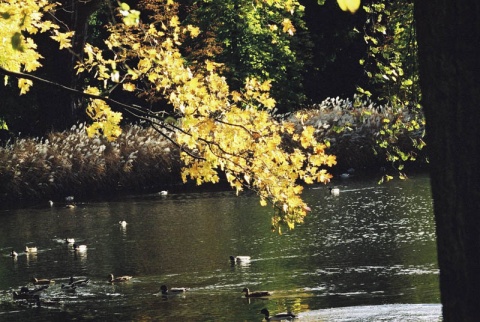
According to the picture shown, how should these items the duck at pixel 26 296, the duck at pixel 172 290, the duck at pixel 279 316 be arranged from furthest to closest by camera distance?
the duck at pixel 26 296, the duck at pixel 172 290, the duck at pixel 279 316

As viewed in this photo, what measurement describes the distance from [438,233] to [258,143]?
18.7 ft

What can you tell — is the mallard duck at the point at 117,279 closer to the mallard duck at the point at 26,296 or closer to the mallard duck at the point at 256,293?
the mallard duck at the point at 26,296

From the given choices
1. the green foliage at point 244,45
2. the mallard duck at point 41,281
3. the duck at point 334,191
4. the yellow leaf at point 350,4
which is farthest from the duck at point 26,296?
the green foliage at point 244,45

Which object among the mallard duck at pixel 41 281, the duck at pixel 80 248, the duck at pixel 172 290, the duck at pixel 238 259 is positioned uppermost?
the duck at pixel 80 248

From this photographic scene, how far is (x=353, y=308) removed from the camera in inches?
483

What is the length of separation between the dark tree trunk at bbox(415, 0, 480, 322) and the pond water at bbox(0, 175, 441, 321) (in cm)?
757

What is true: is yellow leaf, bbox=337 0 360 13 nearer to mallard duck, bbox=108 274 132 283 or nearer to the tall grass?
mallard duck, bbox=108 274 132 283

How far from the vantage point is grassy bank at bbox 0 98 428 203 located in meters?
28.2

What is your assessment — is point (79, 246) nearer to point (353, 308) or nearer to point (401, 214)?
point (401, 214)

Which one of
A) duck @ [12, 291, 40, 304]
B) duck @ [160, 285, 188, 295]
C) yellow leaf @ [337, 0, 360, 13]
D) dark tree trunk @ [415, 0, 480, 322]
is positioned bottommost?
duck @ [160, 285, 188, 295]

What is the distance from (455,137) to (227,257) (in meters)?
13.0

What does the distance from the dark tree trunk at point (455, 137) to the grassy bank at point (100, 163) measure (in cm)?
2387

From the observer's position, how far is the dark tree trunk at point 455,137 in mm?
3777

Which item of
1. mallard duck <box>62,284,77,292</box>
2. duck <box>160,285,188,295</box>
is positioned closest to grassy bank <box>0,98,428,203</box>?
Answer: mallard duck <box>62,284,77,292</box>
